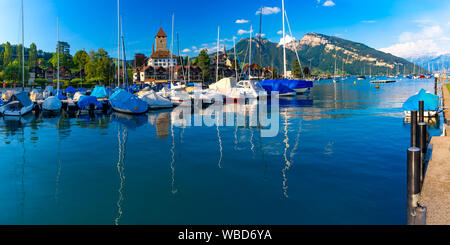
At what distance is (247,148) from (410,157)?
1122 cm

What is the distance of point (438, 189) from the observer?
8.36 m

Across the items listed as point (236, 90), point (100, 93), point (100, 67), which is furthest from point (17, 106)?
point (100, 67)

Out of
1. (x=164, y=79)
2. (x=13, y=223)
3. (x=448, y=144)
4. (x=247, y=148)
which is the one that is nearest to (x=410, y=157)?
(x=448, y=144)

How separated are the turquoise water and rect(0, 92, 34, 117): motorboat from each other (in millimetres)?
17256

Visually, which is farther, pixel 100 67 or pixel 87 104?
pixel 100 67

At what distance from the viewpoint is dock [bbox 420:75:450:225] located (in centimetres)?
681

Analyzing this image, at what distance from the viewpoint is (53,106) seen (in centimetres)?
4197

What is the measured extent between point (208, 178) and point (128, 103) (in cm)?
2747

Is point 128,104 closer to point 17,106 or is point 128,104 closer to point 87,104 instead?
point 87,104

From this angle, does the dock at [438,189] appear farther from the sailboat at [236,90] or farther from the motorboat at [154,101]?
the sailboat at [236,90]

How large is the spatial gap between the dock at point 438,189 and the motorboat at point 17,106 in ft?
131

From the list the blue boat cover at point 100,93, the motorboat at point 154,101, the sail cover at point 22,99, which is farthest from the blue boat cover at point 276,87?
the sail cover at point 22,99

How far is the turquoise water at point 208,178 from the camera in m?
8.84
